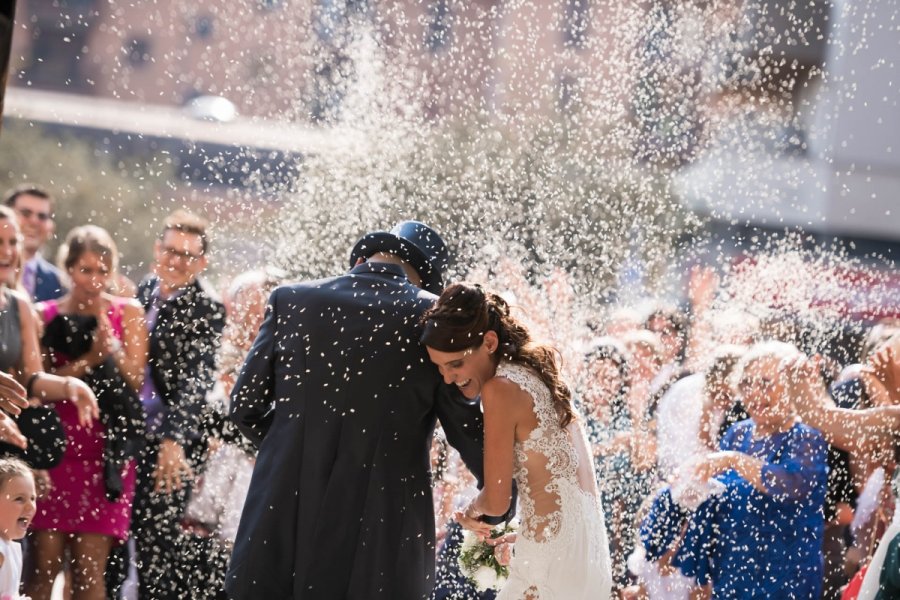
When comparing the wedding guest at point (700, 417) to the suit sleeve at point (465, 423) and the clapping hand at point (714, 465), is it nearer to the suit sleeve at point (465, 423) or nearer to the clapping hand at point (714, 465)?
the clapping hand at point (714, 465)

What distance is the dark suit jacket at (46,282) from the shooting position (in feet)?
18.6

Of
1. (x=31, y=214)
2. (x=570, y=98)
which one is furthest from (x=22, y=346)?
(x=570, y=98)

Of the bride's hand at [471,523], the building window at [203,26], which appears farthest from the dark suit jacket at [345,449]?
the building window at [203,26]

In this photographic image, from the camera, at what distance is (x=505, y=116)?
19703mm

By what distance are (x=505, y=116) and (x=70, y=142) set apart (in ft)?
58.4

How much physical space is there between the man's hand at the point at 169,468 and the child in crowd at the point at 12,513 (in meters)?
0.77

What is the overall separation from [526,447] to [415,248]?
0.74 meters

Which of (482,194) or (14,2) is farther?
(482,194)

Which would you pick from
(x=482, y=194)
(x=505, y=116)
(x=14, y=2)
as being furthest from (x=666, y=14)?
(x=14, y=2)

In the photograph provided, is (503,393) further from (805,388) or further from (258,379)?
(805,388)

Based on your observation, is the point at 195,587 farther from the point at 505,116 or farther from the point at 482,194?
the point at 505,116

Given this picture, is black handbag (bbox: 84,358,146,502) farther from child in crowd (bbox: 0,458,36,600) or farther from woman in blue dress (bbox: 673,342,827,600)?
woman in blue dress (bbox: 673,342,827,600)

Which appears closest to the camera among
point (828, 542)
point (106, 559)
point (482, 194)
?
point (106, 559)

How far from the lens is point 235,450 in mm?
5566
